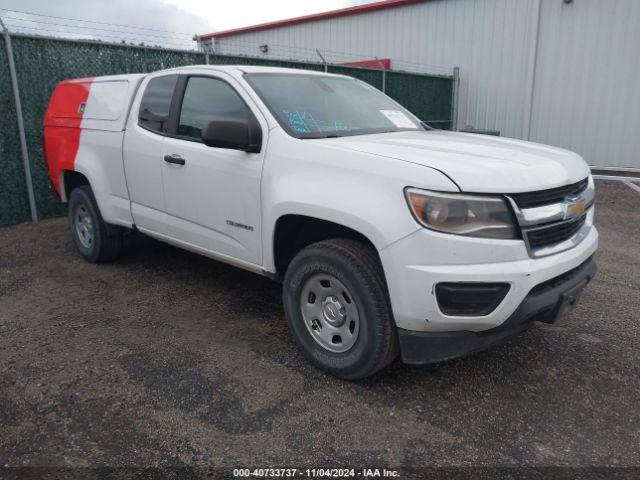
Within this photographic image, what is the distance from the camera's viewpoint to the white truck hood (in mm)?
2680

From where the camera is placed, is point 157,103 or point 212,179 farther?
point 157,103

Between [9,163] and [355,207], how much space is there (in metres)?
5.76

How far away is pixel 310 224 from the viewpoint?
340 cm

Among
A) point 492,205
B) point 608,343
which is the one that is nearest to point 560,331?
point 608,343

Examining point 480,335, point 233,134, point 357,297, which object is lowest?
point 480,335

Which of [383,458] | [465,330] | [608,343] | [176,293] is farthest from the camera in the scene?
[176,293]

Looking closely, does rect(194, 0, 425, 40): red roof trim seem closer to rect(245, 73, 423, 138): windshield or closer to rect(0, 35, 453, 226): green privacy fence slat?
rect(0, 35, 453, 226): green privacy fence slat

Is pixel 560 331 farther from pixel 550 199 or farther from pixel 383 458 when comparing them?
pixel 383 458

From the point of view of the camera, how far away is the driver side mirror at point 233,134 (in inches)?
132

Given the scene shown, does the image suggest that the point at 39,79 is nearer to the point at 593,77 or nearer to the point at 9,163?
the point at 9,163

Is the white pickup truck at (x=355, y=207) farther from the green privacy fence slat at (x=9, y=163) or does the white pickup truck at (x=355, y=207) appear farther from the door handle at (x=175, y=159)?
the green privacy fence slat at (x=9, y=163)

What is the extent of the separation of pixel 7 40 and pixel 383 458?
6674 millimetres

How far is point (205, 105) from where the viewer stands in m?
4.05

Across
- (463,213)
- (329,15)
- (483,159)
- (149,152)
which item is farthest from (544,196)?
(329,15)
